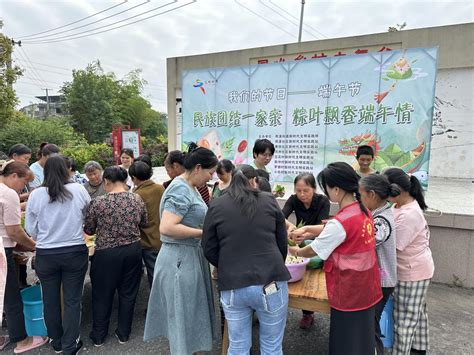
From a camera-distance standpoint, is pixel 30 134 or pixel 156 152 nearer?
pixel 30 134

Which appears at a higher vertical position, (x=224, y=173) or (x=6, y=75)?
(x=6, y=75)

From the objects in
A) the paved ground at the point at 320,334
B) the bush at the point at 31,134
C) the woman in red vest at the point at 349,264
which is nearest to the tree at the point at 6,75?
the bush at the point at 31,134

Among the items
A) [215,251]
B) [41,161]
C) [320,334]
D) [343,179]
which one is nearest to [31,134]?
[41,161]

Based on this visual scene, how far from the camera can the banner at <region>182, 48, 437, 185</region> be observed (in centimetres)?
413

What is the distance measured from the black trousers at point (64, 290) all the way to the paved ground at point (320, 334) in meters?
0.26

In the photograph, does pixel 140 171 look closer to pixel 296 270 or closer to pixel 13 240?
pixel 13 240

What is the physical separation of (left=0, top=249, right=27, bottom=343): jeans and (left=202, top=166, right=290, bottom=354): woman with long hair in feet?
6.07

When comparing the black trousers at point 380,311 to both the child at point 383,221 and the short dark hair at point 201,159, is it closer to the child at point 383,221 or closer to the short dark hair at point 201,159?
the child at point 383,221

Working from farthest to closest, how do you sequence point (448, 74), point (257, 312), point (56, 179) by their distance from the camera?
point (448, 74) < point (56, 179) < point (257, 312)

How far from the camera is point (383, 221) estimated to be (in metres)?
1.89

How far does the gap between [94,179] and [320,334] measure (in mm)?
2765

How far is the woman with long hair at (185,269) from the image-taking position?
1881mm

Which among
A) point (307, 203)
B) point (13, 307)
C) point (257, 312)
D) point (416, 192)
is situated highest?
point (416, 192)

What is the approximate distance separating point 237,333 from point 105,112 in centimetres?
2463
